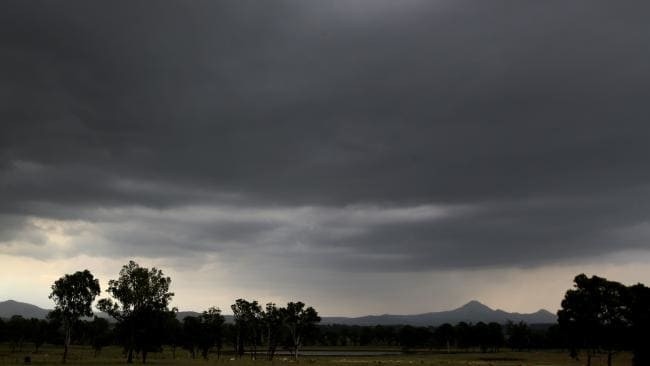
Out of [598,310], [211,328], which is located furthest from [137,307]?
[598,310]

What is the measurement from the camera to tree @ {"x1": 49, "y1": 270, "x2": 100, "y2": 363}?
100 m

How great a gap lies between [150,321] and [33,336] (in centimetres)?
12236

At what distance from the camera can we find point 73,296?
333 feet

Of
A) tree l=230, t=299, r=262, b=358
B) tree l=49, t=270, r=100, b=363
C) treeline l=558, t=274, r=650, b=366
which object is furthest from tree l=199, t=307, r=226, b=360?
A: treeline l=558, t=274, r=650, b=366

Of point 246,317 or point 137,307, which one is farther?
point 246,317

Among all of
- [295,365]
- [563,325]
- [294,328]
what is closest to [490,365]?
[563,325]

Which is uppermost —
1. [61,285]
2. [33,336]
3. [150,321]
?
[61,285]

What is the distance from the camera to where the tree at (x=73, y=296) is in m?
100

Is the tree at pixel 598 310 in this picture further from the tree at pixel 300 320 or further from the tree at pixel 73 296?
the tree at pixel 73 296

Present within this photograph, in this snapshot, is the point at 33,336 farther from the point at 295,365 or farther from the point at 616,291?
the point at 616,291

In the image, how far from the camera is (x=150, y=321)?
94750 mm

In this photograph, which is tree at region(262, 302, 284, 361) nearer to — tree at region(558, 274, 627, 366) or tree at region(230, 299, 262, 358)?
tree at region(230, 299, 262, 358)

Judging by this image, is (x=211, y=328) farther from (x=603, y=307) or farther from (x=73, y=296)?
(x=603, y=307)

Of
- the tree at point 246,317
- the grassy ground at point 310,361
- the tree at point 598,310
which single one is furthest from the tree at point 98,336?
the tree at point 598,310
